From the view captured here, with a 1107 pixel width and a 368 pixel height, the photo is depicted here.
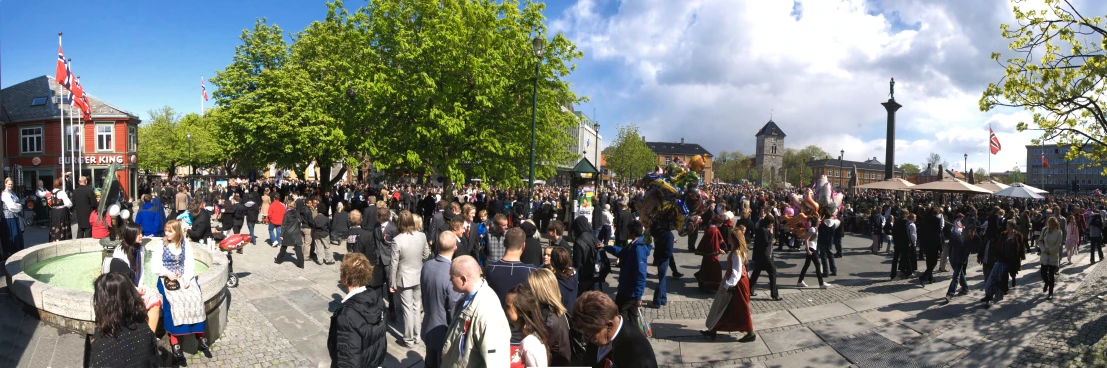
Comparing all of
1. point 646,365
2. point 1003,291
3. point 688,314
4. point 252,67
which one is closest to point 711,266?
point 688,314

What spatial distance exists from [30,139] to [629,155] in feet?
182

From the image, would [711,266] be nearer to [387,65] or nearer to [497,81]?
[497,81]

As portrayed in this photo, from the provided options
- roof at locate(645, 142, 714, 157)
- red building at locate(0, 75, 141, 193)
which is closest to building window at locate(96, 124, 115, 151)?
red building at locate(0, 75, 141, 193)

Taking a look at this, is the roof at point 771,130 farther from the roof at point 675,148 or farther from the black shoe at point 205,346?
the black shoe at point 205,346

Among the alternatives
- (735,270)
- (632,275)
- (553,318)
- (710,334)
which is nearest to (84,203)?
(632,275)

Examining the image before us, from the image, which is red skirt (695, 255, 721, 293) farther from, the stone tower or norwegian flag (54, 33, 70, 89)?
the stone tower

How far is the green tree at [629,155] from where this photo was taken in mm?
69125

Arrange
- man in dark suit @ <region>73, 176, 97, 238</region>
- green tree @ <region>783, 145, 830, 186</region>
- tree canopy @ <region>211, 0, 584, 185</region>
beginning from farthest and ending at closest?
green tree @ <region>783, 145, 830, 186</region> → tree canopy @ <region>211, 0, 584, 185</region> → man in dark suit @ <region>73, 176, 97, 238</region>

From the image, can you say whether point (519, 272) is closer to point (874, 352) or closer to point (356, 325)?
point (356, 325)

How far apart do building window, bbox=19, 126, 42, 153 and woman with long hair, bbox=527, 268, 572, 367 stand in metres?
45.1

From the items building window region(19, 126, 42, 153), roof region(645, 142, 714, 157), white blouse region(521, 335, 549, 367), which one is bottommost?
white blouse region(521, 335, 549, 367)

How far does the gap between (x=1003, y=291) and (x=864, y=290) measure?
2.01 meters

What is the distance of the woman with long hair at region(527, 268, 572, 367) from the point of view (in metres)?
3.53

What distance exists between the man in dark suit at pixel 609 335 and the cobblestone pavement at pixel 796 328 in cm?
346
